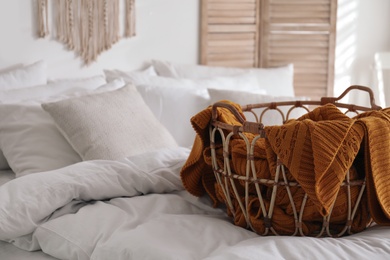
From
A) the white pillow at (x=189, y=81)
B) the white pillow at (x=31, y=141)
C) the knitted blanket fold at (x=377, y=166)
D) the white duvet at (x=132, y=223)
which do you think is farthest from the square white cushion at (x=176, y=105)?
the knitted blanket fold at (x=377, y=166)

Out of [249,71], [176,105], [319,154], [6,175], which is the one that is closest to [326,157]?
[319,154]

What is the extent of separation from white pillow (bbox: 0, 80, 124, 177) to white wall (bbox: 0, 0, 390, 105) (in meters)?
0.53

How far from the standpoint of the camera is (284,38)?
400cm

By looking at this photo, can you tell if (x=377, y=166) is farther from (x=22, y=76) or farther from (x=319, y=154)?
(x=22, y=76)

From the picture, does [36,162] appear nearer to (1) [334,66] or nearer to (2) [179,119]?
(2) [179,119]

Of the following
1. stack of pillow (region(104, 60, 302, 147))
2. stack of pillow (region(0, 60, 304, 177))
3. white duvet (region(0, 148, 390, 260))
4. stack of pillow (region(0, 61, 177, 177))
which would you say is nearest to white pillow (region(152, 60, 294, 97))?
stack of pillow (region(104, 60, 302, 147))

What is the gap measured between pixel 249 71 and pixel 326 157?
2132 mm

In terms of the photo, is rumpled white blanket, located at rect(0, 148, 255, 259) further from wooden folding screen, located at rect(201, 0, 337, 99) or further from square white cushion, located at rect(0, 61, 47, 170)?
wooden folding screen, located at rect(201, 0, 337, 99)

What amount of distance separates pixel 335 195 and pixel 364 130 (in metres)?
0.18

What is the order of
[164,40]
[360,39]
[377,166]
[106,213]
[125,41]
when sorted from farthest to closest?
[360,39] → [164,40] → [125,41] → [106,213] → [377,166]

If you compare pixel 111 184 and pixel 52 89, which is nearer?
pixel 111 184

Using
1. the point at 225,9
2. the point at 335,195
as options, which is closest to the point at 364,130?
the point at 335,195

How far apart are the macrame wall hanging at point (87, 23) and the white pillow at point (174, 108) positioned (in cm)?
40

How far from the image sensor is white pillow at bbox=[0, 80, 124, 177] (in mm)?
2486
